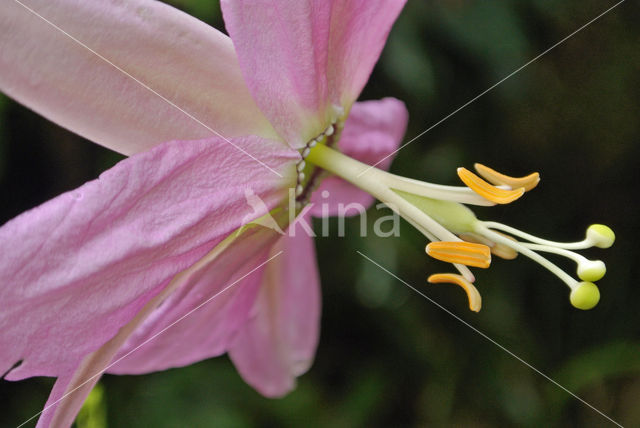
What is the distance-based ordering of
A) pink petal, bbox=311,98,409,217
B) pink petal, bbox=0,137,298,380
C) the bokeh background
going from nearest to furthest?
pink petal, bbox=0,137,298,380 → pink petal, bbox=311,98,409,217 → the bokeh background

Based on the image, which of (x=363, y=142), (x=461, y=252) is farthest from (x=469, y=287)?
(x=363, y=142)

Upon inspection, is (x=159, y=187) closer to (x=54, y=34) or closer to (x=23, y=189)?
(x=54, y=34)

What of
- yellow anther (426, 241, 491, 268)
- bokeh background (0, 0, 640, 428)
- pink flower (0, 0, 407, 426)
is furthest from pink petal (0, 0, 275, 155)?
bokeh background (0, 0, 640, 428)

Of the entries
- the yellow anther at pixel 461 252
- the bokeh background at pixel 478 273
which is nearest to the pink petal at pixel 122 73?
the yellow anther at pixel 461 252

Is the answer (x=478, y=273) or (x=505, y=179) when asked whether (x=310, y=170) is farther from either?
(x=478, y=273)

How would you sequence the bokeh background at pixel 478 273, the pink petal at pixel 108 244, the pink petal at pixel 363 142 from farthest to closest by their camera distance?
the bokeh background at pixel 478 273 → the pink petal at pixel 363 142 → the pink petal at pixel 108 244

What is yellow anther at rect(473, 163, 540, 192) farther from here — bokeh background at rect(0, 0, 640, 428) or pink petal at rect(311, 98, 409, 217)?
bokeh background at rect(0, 0, 640, 428)

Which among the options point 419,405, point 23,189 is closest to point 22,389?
point 23,189

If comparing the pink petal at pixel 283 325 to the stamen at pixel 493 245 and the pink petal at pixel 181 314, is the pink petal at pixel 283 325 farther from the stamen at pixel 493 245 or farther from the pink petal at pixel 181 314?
the stamen at pixel 493 245
